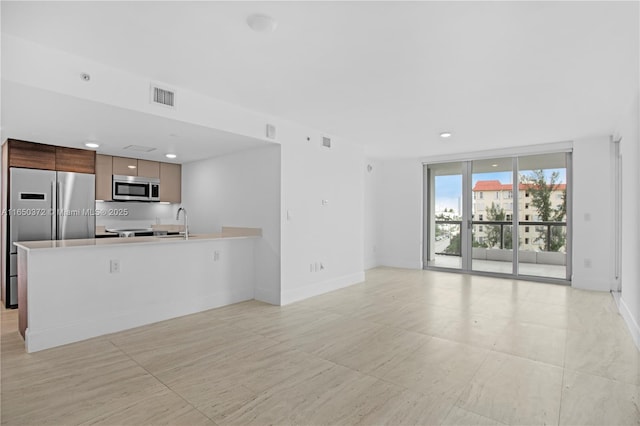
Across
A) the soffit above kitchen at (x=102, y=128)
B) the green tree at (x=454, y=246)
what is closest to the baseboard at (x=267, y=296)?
the soffit above kitchen at (x=102, y=128)

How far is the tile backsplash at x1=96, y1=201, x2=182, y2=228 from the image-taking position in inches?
238

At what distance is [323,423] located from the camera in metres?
2.08

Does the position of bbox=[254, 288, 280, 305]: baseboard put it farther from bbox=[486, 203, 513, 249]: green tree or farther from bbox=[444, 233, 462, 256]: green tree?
bbox=[486, 203, 513, 249]: green tree

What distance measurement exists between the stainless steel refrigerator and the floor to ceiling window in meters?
6.52

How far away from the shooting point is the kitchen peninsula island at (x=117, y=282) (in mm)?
3295

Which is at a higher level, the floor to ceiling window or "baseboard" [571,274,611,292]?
the floor to ceiling window

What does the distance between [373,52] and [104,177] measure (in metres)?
4.93

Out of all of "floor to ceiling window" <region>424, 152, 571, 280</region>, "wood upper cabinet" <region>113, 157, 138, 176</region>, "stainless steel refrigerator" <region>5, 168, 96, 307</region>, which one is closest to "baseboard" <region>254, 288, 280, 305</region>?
"stainless steel refrigerator" <region>5, 168, 96, 307</region>

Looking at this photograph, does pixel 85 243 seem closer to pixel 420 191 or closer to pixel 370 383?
pixel 370 383

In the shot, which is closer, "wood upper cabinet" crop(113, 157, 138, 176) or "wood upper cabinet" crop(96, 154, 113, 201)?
"wood upper cabinet" crop(96, 154, 113, 201)

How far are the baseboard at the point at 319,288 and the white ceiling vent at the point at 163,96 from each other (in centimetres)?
278

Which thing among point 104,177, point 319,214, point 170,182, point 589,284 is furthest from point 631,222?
point 104,177

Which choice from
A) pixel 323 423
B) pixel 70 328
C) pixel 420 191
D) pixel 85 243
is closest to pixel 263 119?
pixel 85 243

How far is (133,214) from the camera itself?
6.46m
